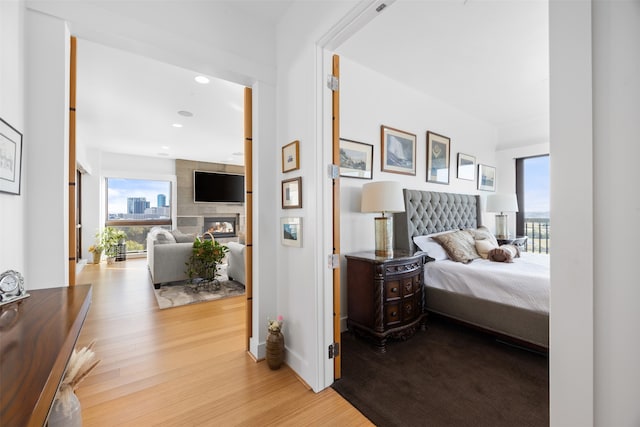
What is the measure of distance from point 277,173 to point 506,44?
2522 mm

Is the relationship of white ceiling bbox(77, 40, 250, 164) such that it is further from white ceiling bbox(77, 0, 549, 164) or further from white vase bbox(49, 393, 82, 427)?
white vase bbox(49, 393, 82, 427)

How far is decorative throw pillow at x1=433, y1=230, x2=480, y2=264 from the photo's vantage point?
10.0 feet

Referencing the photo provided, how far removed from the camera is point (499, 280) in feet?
8.05

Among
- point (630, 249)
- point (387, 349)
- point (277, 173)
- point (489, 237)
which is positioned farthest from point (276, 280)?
point (489, 237)

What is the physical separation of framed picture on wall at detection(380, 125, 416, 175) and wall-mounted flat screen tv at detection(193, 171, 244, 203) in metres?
6.18

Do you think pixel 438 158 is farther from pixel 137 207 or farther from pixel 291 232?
pixel 137 207

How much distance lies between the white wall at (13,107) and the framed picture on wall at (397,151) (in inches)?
113

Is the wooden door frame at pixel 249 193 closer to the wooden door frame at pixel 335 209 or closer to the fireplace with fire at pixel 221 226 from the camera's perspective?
the wooden door frame at pixel 335 209

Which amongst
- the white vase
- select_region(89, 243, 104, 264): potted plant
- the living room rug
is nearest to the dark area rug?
the white vase

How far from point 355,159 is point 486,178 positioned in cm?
308

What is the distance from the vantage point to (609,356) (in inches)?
26.5

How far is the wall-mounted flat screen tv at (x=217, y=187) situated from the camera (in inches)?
310

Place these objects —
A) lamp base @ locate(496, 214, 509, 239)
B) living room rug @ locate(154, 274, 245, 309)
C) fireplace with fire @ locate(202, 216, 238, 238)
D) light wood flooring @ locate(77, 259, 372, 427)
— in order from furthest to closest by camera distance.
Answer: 1. fireplace with fire @ locate(202, 216, 238, 238)
2. lamp base @ locate(496, 214, 509, 239)
3. living room rug @ locate(154, 274, 245, 309)
4. light wood flooring @ locate(77, 259, 372, 427)

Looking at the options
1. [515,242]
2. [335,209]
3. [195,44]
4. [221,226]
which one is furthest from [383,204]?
[221,226]
